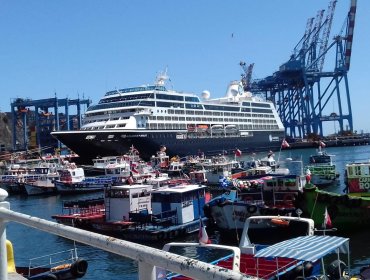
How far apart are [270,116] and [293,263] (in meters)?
98.1

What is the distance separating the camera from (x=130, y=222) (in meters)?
23.0

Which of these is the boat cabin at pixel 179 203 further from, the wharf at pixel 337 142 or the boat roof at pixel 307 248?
the wharf at pixel 337 142

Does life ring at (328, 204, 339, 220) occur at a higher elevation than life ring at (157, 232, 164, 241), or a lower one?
higher

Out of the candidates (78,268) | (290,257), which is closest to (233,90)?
(78,268)

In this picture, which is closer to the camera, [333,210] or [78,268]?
[78,268]

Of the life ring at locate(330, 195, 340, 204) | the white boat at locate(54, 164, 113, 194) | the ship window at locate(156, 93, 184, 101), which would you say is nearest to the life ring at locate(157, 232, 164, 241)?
the life ring at locate(330, 195, 340, 204)

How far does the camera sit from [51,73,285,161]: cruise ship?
225 ft

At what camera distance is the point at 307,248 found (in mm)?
9977

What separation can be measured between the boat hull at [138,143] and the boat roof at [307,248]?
58501 millimetres

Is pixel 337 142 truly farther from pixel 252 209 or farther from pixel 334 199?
pixel 252 209

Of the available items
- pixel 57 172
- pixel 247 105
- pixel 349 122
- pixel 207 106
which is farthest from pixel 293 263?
pixel 349 122

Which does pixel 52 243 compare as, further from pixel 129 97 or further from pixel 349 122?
pixel 349 122

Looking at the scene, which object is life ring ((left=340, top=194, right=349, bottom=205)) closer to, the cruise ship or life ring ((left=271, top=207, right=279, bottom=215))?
life ring ((left=271, top=207, right=279, bottom=215))

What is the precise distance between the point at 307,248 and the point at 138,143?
62.2 m
